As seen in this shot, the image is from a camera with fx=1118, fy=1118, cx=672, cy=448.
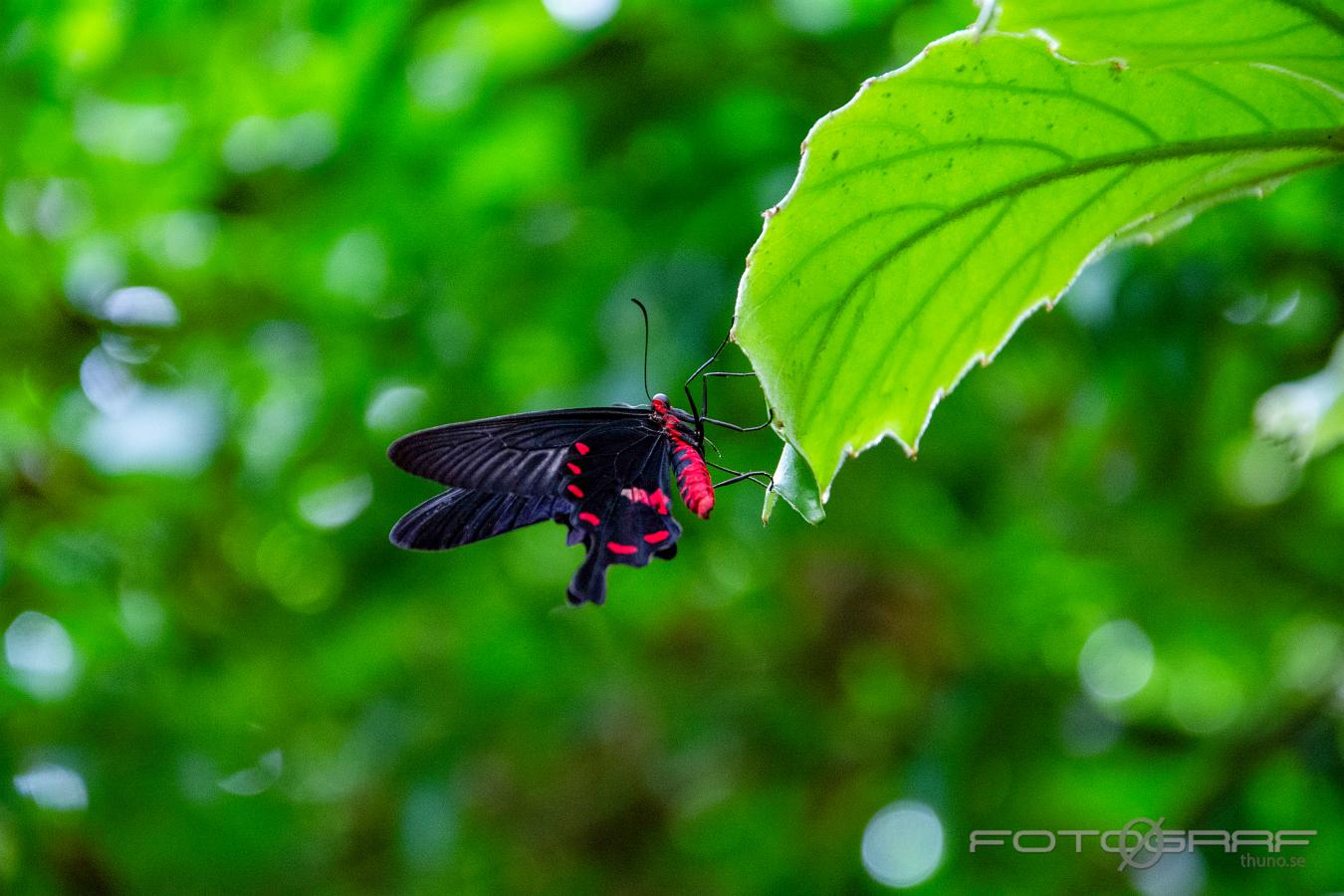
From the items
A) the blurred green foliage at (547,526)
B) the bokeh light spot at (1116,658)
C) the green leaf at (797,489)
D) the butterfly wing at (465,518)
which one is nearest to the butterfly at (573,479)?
the butterfly wing at (465,518)

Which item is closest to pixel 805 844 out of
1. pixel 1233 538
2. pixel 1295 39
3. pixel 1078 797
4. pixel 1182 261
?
pixel 1078 797

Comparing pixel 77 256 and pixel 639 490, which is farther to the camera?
pixel 77 256

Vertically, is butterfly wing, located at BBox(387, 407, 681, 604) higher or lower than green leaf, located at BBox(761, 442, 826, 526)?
higher

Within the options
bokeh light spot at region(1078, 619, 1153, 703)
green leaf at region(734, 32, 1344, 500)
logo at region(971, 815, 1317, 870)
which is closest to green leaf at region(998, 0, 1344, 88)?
green leaf at region(734, 32, 1344, 500)

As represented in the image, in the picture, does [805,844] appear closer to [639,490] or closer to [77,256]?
[639,490]

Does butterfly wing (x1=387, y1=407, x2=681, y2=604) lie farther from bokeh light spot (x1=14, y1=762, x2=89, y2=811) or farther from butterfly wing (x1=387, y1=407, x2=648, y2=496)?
bokeh light spot (x1=14, y1=762, x2=89, y2=811)

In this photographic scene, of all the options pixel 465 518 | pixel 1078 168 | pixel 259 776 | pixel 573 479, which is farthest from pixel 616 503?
pixel 259 776
